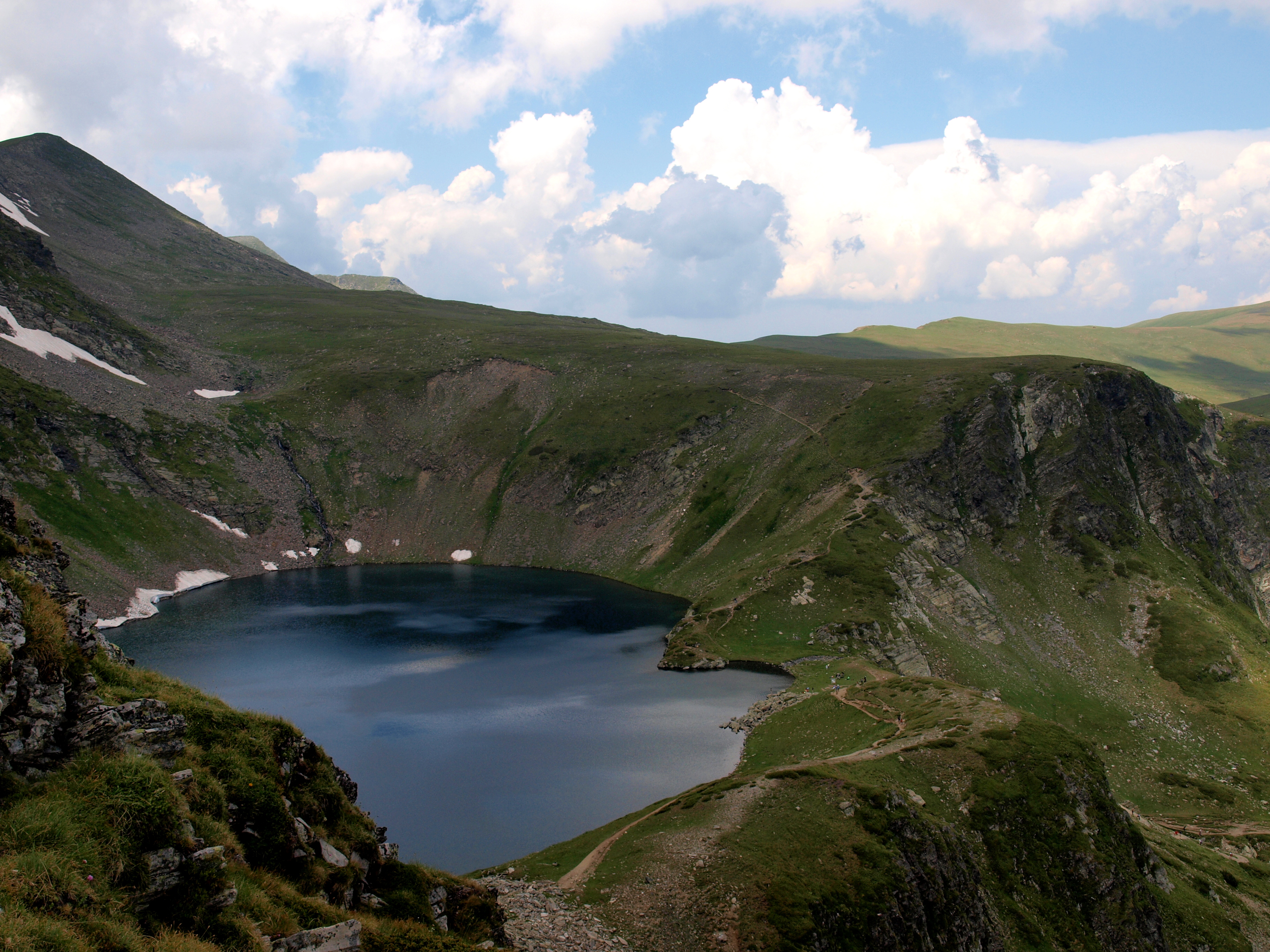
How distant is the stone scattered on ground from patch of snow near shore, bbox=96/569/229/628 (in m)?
71.8

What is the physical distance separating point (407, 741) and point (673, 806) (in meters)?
25.9

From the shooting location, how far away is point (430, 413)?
15862cm

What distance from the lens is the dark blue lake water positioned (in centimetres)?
4725

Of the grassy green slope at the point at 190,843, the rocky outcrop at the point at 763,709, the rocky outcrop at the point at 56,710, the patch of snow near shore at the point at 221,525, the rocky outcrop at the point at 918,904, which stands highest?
the rocky outcrop at the point at 56,710

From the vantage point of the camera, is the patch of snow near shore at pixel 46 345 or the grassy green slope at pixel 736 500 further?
the patch of snow near shore at pixel 46 345

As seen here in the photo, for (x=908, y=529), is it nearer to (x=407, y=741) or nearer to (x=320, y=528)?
(x=407, y=741)

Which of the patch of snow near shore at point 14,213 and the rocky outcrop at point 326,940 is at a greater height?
the patch of snow near shore at point 14,213

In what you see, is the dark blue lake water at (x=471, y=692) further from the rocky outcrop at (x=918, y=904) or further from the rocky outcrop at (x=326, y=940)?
the rocky outcrop at (x=326, y=940)

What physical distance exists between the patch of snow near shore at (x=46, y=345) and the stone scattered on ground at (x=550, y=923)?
14212cm

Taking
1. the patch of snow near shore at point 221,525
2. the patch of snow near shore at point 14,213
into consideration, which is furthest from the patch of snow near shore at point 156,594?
the patch of snow near shore at point 14,213

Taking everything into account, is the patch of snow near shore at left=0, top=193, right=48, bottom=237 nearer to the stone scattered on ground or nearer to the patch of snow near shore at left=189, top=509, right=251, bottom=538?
the patch of snow near shore at left=189, top=509, right=251, bottom=538

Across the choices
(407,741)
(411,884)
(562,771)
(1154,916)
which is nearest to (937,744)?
(1154,916)

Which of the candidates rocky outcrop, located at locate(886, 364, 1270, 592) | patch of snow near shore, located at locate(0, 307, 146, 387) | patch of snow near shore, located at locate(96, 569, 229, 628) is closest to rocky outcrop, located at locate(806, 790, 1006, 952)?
rocky outcrop, located at locate(886, 364, 1270, 592)

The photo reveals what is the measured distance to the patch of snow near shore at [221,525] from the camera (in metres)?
121
